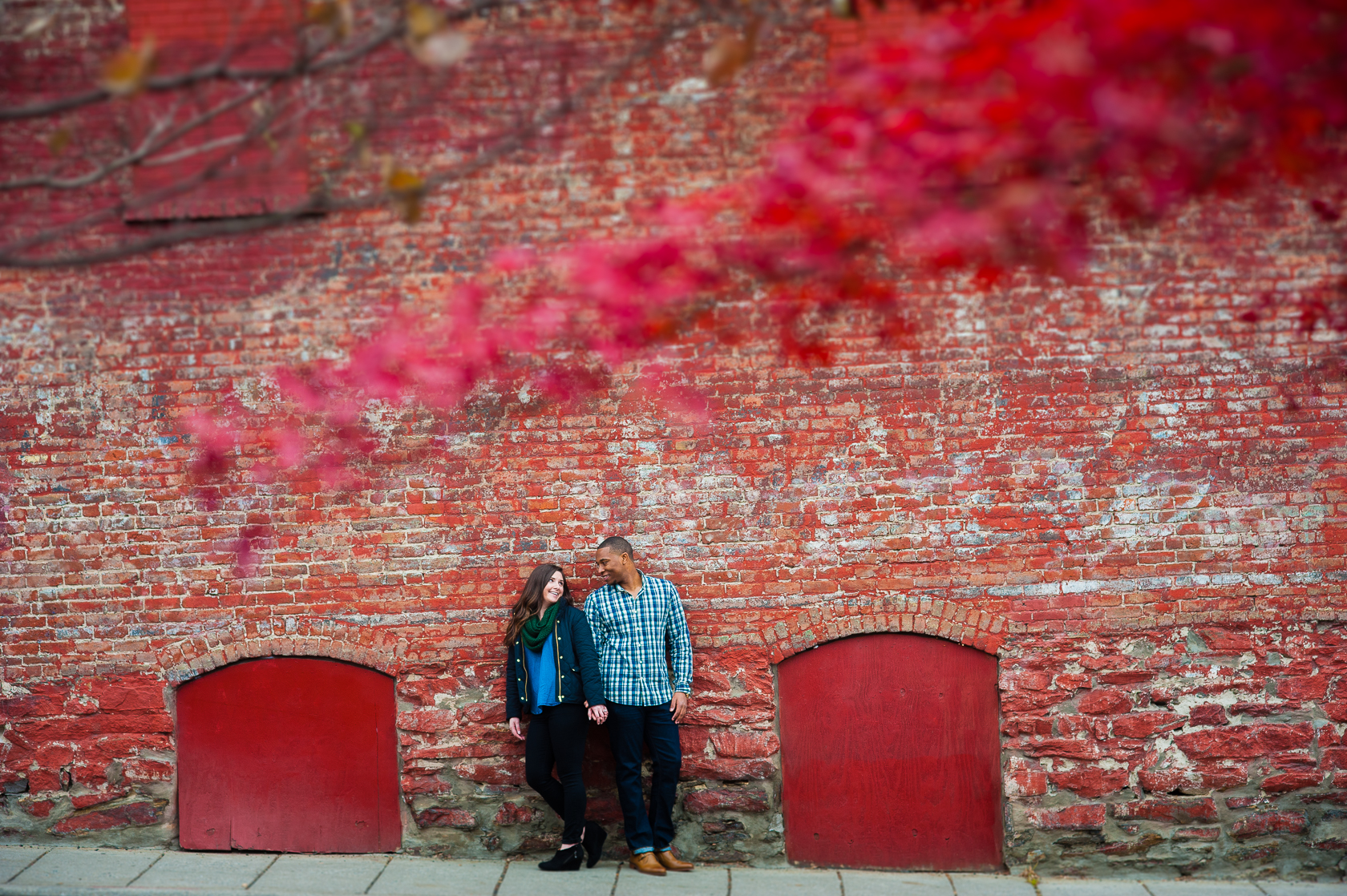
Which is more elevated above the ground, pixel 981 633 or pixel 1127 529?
pixel 1127 529

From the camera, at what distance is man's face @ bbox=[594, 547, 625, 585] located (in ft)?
18.4

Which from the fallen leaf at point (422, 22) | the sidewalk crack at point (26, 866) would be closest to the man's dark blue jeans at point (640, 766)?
the sidewalk crack at point (26, 866)

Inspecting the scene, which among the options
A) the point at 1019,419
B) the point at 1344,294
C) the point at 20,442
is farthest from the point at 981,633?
the point at 20,442

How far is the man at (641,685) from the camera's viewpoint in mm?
5625

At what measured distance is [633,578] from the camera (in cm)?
574

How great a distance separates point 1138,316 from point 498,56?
4.31m

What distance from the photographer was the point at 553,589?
223 inches

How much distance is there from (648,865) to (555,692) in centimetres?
119

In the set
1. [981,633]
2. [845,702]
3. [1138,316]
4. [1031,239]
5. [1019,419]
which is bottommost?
[845,702]

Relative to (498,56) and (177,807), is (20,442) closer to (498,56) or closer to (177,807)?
(177,807)

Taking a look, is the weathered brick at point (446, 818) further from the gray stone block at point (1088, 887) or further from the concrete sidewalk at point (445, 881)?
the gray stone block at point (1088, 887)

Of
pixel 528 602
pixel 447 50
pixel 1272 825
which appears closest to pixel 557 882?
pixel 528 602

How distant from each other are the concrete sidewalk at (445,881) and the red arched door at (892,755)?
6.5 inches

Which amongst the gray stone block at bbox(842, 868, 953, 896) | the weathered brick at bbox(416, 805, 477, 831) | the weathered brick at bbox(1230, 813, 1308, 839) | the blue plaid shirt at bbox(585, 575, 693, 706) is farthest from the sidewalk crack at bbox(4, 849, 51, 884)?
the weathered brick at bbox(1230, 813, 1308, 839)
